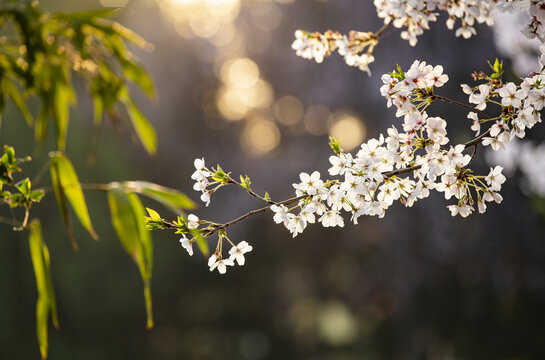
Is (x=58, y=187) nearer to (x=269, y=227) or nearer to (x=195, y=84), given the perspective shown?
(x=269, y=227)

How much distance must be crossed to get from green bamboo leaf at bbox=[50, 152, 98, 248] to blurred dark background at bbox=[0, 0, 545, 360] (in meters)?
3.46

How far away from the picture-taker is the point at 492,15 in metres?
1.12

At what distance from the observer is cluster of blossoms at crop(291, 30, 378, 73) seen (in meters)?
1.19

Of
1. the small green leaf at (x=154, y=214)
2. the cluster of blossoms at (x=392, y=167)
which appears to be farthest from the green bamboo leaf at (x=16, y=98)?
the cluster of blossoms at (x=392, y=167)

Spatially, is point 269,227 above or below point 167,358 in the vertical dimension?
above

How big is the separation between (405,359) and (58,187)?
5.76 m

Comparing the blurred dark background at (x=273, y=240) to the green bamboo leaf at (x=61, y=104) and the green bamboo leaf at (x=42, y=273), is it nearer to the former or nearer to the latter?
the green bamboo leaf at (x=61, y=104)

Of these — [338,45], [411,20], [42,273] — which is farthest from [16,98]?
[411,20]

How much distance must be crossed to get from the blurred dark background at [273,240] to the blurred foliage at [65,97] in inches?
129

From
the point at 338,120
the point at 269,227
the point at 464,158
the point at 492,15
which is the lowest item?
the point at 464,158

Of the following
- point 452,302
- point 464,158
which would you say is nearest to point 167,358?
point 452,302

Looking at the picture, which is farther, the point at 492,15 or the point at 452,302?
the point at 452,302

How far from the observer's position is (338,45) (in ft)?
3.91

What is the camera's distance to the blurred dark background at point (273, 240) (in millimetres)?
5316
